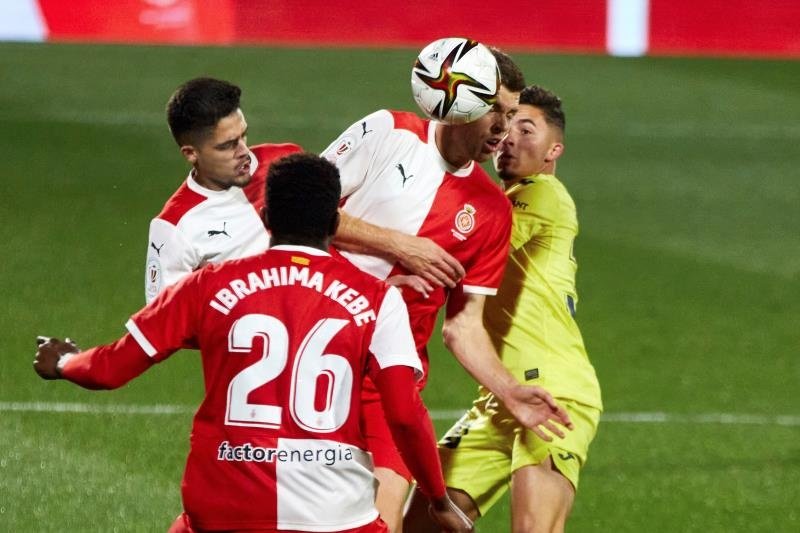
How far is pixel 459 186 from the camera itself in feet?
20.6

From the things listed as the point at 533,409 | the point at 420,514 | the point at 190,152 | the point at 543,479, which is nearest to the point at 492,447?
the point at 543,479

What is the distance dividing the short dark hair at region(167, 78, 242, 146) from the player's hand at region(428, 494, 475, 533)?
1795 millimetres

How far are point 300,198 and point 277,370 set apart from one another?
54cm

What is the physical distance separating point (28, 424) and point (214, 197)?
3.94m

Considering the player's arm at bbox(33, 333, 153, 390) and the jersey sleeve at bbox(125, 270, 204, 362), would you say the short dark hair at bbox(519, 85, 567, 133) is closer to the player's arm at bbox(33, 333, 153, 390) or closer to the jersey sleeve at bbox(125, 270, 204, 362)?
the jersey sleeve at bbox(125, 270, 204, 362)

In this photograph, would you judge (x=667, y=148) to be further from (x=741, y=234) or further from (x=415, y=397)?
(x=415, y=397)

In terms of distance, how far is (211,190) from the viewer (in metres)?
6.27

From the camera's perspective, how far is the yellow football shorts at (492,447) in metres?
6.62

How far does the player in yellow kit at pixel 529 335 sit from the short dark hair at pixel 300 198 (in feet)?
6.45

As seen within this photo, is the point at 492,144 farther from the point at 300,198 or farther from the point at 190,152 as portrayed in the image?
the point at 300,198

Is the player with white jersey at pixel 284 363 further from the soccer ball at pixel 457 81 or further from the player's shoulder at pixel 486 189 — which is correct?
the player's shoulder at pixel 486 189

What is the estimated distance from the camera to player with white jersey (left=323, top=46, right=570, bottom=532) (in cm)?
618

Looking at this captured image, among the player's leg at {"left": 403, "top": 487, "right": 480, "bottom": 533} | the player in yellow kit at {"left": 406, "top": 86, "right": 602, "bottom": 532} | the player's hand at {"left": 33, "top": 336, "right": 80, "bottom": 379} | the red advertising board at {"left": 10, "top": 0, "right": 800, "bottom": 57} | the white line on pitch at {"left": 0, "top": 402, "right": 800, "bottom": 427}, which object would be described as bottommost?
the red advertising board at {"left": 10, "top": 0, "right": 800, "bottom": 57}

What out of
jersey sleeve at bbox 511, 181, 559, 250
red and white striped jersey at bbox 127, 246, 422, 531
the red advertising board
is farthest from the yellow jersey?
the red advertising board
